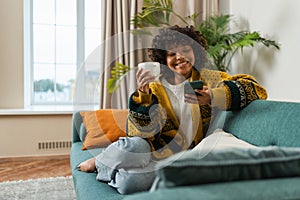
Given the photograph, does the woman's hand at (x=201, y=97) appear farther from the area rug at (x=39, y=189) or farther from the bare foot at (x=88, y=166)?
the area rug at (x=39, y=189)

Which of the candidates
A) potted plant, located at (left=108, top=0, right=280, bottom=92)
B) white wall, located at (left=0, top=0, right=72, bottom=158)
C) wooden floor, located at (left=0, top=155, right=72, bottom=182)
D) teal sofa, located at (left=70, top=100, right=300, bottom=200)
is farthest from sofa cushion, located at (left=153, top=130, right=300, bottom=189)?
white wall, located at (left=0, top=0, right=72, bottom=158)

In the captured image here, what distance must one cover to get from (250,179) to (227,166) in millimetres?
45

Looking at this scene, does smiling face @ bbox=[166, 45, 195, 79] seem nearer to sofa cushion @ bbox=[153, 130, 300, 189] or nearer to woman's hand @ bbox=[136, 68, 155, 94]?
woman's hand @ bbox=[136, 68, 155, 94]

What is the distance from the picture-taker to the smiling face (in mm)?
1427

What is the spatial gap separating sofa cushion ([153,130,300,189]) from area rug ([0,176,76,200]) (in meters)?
1.53

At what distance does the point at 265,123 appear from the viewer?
115 centimetres

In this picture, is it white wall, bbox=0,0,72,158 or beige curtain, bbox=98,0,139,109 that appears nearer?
beige curtain, bbox=98,0,139,109

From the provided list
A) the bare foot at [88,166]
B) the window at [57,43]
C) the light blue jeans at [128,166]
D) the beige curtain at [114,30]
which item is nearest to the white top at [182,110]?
the light blue jeans at [128,166]

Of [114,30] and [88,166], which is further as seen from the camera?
[114,30]

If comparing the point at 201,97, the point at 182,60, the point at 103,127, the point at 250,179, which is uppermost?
the point at 182,60

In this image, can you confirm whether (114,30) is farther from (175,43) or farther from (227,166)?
(227,166)

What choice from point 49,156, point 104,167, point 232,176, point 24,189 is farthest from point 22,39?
point 232,176

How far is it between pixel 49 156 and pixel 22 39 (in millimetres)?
1196

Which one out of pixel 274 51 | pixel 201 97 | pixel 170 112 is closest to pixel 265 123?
pixel 201 97
